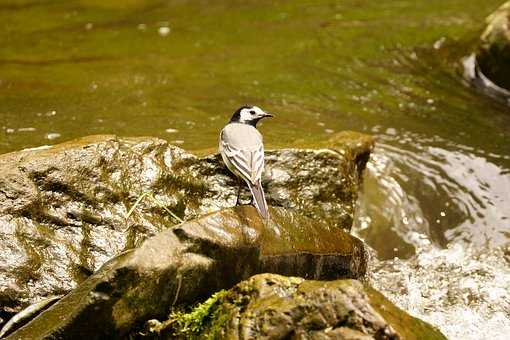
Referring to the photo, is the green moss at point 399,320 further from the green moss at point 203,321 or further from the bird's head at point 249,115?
the bird's head at point 249,115

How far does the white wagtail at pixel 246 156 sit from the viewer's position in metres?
4.57

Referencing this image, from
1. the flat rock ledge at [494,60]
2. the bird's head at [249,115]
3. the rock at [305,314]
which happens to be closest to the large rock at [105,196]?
the bird's head at [249,115]

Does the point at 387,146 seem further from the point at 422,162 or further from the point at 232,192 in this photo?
the point at 232,192

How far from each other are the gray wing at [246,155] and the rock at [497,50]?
5.55m

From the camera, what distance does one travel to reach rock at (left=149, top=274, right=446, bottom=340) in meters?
3.32

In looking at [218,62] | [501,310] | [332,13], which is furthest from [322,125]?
[332,13]

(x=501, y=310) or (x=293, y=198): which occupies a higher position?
(x=293, y=198)

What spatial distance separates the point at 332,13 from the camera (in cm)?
1208

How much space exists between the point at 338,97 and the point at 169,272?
221 inches

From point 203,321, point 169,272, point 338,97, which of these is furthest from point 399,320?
point 338,97

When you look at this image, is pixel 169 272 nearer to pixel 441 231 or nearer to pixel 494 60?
pixel 441 231

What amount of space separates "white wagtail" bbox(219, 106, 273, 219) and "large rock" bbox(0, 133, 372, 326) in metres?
0.41

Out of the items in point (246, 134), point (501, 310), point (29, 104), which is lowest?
point (501, 310)

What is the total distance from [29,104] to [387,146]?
3.96m
